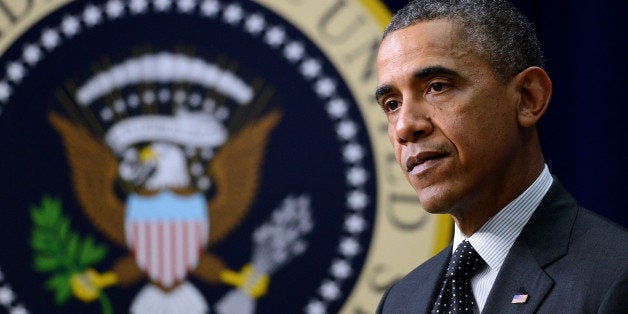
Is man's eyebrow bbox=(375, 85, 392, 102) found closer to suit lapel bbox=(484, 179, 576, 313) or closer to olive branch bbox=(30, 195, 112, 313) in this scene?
suit lapel bbox=(484, 179, 576, 313)

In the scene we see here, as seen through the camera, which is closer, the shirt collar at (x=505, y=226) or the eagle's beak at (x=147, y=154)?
the shirt collar at (x=505, y=226)

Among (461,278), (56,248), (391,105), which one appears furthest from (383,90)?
(56,248)

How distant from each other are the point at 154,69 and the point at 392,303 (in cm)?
162

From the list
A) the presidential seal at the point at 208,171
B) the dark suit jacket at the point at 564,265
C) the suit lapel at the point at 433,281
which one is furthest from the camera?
the presidential seal at the point at 208,171

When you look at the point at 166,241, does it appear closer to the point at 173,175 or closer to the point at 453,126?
the point at 173,175

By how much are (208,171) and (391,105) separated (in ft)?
5.13

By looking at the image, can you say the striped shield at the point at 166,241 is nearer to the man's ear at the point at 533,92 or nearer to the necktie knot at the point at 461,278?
the necktie knot at the point at 461,278

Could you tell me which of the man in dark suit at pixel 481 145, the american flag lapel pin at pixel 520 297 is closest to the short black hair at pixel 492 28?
the man in dark suit at pixel 481 145

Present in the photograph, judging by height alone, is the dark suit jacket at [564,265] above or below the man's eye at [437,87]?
below

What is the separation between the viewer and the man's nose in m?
1.56

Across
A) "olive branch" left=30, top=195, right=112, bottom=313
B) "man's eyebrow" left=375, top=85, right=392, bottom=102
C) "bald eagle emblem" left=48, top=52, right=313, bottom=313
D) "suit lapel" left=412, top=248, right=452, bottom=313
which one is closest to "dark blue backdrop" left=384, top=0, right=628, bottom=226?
"bald eagle emblem" left=48, top=52, right=313, bottom=313

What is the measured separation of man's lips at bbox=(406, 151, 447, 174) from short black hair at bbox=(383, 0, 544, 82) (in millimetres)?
180

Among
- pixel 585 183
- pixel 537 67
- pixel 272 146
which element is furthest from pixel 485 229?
pixel 272 146

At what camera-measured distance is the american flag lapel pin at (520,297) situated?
1446mm
